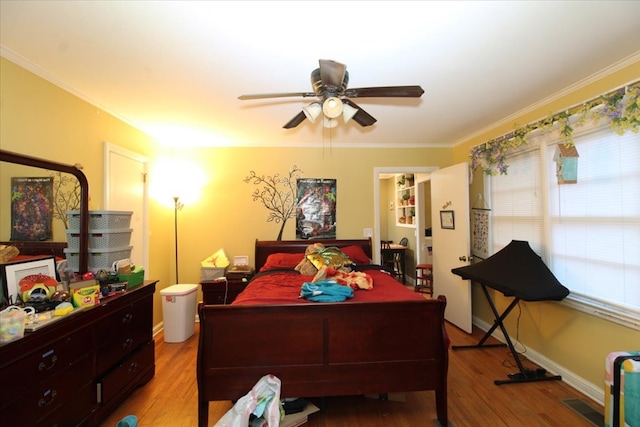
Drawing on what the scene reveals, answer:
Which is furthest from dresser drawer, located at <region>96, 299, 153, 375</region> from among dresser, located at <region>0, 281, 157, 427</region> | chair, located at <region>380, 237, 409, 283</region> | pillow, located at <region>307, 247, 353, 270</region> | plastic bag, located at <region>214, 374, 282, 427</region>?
chair, located at <region>380, 237, 409, 283</region>

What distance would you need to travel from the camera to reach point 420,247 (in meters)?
5.24

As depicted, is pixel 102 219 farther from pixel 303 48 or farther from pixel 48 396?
pixel 303 48

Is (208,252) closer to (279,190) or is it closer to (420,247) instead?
(279,190)

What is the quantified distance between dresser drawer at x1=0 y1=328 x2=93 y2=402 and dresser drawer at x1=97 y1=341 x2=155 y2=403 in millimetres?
318

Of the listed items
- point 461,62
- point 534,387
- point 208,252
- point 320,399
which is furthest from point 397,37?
point 208,252

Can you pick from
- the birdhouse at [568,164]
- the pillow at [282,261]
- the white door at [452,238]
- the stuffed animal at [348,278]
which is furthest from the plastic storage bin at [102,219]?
the birdhouse at [568,164]

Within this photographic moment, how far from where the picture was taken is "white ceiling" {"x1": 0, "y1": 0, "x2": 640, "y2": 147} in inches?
57.7

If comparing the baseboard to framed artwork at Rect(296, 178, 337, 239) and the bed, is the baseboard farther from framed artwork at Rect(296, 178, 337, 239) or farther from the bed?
framed artwork at Rect(296, 178, 337, 239)

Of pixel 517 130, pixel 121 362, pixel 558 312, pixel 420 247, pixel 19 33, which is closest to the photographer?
pixel 19 33

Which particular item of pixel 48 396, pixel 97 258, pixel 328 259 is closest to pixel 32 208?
pixel 97 258

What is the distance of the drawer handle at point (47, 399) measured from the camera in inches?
57.0

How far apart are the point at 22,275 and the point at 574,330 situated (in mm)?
4002

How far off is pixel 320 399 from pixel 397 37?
258cm

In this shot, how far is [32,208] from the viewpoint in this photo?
5.93ft
